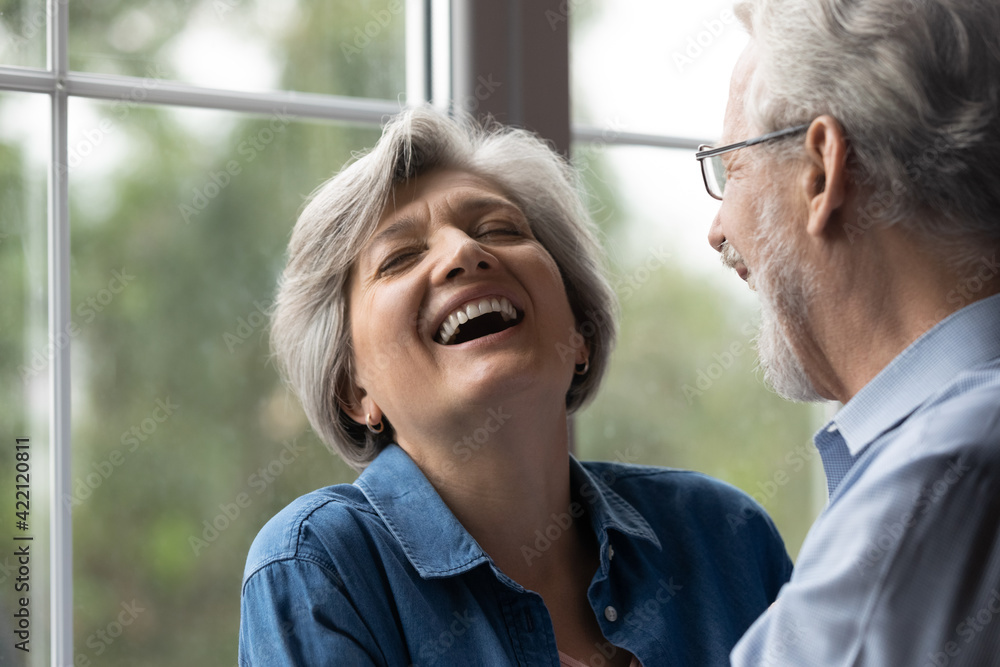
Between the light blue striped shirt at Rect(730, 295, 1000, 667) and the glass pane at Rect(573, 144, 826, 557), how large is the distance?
1379 millimetres

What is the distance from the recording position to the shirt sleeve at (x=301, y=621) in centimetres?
127

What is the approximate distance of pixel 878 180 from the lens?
103 centimetres

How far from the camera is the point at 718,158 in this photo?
4.09 feet

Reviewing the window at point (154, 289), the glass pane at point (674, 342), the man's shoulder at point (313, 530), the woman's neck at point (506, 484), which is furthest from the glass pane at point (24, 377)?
the glass pane at point (674, 342)

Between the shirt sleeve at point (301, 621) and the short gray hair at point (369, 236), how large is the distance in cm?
46

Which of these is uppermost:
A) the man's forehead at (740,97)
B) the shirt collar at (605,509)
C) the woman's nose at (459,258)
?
the man's forehead at (740,97)

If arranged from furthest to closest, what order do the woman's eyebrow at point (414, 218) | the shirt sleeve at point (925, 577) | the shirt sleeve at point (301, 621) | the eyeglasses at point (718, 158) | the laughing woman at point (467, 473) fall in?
the woman's eyebrow at point (414, 218), the laughing woman at point (467, 473), the shirt sleeve at point (301, 621), the eyeglasses at point (718, 158), the shirt sleeve at point (925, 577)

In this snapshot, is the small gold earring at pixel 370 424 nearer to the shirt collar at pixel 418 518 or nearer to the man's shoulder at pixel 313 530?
the shirt collar at pixel 418 518

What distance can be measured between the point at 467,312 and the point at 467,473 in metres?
0.28

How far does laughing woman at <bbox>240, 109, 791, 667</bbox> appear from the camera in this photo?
54.6 inches

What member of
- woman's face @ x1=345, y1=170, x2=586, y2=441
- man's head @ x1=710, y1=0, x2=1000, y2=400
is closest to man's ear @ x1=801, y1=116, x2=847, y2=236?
man's head @ x1=710, y1=0, x2=1000, y2=400

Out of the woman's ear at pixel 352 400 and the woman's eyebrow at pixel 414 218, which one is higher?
the woman's eyebrow at pixel 414 218

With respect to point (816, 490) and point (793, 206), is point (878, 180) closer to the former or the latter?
point (793, 206)

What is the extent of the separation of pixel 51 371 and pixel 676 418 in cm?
152
